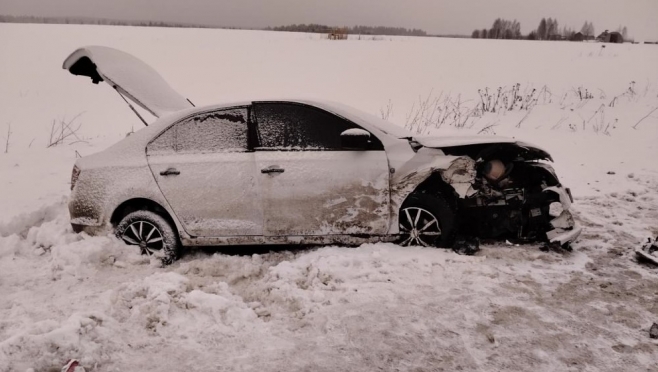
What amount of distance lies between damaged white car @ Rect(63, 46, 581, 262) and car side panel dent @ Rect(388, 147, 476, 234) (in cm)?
1

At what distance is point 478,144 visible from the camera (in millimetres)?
5000

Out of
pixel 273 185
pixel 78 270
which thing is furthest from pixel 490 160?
pixel 78 270

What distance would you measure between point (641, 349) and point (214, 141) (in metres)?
4.01

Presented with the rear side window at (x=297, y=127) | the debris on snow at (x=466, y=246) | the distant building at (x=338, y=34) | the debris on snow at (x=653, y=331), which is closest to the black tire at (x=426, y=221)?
the debris on snow at (x=466, y=246)

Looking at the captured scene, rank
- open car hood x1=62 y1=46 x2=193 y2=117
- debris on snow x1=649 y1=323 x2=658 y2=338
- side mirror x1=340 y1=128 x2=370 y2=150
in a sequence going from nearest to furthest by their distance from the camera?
debris on snow x1=649 y1=323 x2=658 y2=338 → side mirror x1=340 y1=128 x2=370 y2=150 → open car hood x1=62 y1=46 x2=193 y2=117

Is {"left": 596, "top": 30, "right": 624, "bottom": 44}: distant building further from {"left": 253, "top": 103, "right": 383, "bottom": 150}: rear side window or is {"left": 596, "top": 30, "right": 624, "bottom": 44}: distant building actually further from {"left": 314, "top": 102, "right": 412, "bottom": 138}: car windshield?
{"left": 253, "top": 103, "right": 383, "bottom": 150}: rear side window

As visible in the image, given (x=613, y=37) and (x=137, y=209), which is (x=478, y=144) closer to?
(x=137, y=209)

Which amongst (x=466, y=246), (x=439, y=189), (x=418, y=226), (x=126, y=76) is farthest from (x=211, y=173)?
(x=466, y=246)

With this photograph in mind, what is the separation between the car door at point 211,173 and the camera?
4871 mm

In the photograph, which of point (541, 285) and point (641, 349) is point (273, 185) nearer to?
point (541, 285)

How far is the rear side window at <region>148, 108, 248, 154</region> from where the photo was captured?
196 inches

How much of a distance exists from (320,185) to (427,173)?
3.56ft

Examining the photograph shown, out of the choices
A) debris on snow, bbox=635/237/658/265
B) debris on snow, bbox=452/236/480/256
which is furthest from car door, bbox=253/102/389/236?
debris on snow, bbox=635/237/658/265

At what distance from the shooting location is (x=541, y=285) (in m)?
4.38
